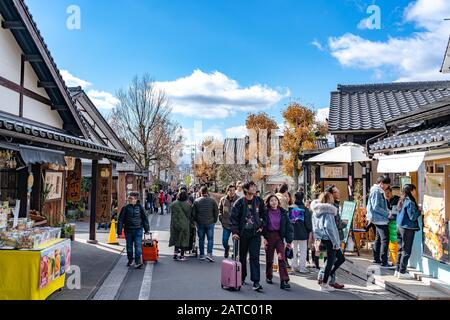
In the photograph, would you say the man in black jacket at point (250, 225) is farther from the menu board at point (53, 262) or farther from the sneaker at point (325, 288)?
the menu board at point (53, 262)

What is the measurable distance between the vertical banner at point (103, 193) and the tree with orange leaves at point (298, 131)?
→ 522 inches

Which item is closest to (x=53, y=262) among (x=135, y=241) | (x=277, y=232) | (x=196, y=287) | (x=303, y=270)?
(x=196, y=287)

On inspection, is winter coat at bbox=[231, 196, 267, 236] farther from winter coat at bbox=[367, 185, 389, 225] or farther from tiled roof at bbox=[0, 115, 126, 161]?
tiled roof at bbox=[0, 115, 126, 161]

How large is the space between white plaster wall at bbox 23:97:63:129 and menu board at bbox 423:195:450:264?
9440 millimetres

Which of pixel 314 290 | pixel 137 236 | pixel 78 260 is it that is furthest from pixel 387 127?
pixel 78 260

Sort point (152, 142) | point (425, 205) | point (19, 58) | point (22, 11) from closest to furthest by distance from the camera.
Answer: point (425, 205) < point (22, 11) < point (19, 58) < point (152, 142)

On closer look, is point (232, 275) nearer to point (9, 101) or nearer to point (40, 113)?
point (9, 101)

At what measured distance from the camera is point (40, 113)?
36.1ft

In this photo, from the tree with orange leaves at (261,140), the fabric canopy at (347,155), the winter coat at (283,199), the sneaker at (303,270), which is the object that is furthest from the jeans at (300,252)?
the tree with orange leaves at (261,140)

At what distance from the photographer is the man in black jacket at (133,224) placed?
31.0 ft

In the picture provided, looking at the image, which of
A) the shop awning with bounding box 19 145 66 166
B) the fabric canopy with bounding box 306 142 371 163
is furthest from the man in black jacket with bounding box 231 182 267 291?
the fabric canopy with bounding box 306 142 371 163

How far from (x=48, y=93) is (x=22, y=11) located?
2804 millimetres
